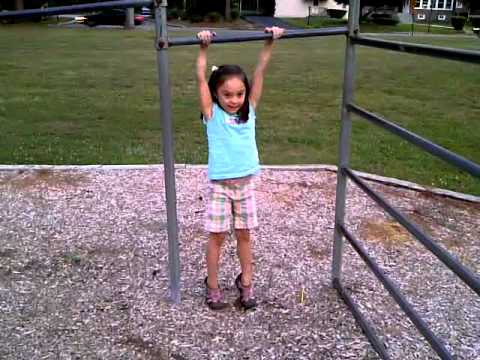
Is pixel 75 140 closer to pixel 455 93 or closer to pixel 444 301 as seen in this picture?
pixel 444 301

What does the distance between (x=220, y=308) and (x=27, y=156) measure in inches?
139

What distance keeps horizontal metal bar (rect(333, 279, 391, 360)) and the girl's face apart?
117 cm

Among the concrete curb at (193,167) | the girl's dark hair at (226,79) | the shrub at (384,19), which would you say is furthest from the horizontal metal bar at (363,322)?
the shrub at (384,19)

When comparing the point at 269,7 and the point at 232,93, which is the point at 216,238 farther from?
the point at 269,7

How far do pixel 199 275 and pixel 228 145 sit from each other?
0.99 m

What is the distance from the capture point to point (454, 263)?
183cm

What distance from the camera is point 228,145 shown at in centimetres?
254

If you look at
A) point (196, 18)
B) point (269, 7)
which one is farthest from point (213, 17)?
point (269, 7)

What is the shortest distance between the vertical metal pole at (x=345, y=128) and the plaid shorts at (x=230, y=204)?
0.50 m

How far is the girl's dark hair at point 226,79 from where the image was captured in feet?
8.15

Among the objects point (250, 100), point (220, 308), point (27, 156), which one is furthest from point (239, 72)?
point (27, 156)

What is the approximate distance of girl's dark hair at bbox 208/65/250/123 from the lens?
2.48 m

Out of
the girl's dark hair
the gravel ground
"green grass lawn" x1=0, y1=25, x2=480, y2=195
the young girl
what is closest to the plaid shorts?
the young girl

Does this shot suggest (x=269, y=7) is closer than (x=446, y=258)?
No
